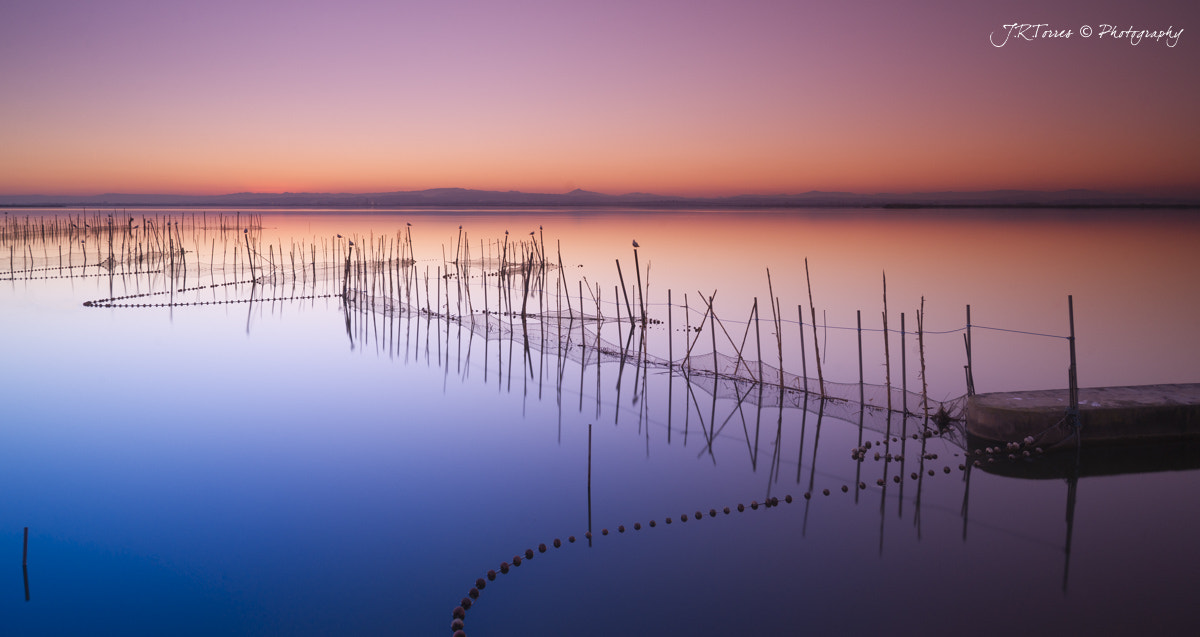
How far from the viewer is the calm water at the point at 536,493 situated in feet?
15.2

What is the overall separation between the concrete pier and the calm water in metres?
0.25

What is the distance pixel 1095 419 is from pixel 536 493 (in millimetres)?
5100

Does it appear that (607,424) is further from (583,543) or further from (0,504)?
(0,504)

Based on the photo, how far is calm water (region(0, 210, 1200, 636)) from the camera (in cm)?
464

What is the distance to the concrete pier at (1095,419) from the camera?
22.6 ft

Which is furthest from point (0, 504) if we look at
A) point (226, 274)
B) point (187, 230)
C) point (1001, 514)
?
point (187, 230)

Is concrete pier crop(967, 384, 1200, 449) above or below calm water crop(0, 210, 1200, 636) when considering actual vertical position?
above

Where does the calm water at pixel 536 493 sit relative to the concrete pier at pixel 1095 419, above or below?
below

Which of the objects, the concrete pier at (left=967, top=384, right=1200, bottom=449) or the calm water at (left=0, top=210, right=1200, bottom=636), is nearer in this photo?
the calm water at (left=0, top=210, right=1200, bottom=636)

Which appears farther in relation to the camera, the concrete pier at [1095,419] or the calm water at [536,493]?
the concrete pier at [1095,419]

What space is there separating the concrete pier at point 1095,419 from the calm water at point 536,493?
245mm

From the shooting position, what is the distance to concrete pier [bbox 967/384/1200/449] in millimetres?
6883

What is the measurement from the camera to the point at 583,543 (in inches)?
217

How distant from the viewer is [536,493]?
640cm
